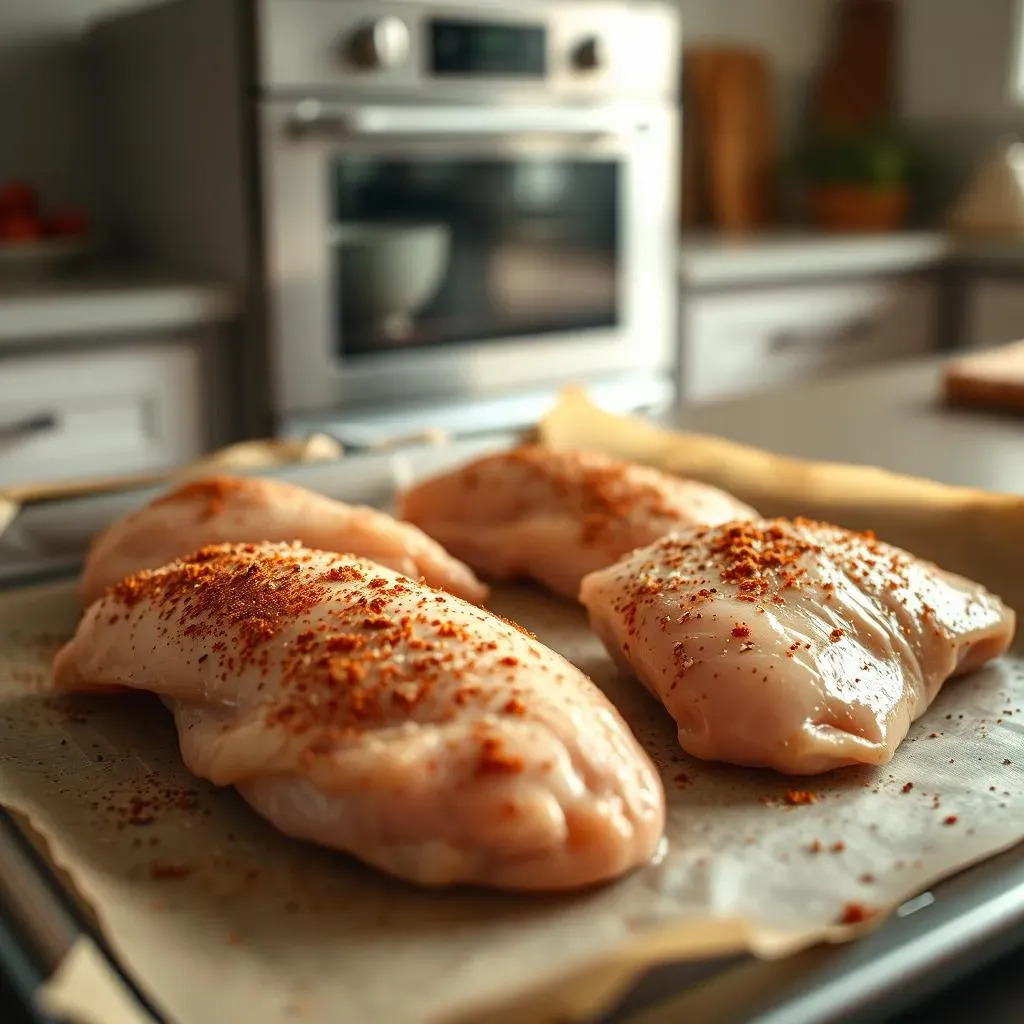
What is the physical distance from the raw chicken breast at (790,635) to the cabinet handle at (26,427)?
1.30 metres

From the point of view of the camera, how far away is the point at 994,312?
2.95 m

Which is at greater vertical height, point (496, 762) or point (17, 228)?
point (17, 228)

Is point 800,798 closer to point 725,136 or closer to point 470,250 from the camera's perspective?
point 470,250

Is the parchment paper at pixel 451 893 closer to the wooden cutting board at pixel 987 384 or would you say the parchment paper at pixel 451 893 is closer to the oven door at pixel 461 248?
the wooden cutting board at pixel 987 384

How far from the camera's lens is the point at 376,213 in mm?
2207

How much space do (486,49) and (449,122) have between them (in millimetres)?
163

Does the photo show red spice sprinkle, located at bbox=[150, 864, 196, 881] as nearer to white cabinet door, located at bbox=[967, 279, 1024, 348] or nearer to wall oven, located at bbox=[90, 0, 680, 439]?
wall oven, located at bbox=[90, 0, 680, 439]

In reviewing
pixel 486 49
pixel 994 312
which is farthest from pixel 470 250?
pixel 994 312

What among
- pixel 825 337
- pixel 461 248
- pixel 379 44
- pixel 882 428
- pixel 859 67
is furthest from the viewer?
pixel 859 67

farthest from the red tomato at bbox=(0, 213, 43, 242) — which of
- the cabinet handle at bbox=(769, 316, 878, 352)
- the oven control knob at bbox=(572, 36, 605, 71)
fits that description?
the cabinet handle at bbox=(769, 316, 878, 352)

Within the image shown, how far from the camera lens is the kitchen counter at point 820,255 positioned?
2.64m

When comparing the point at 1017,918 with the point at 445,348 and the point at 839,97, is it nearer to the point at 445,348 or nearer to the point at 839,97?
Answer: the point at 445,348

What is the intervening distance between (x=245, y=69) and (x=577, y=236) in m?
0.72

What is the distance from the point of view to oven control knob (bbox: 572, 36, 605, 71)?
234 cm
